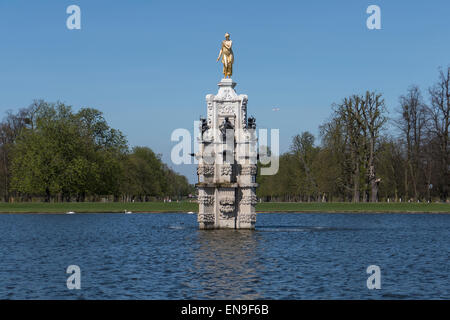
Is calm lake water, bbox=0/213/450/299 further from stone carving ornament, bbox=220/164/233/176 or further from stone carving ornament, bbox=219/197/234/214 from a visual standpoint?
stone carving ornament, bbox=220/164/233/176

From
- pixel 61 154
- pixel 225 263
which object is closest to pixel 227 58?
pixel 225 263

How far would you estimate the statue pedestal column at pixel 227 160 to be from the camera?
42.6 m

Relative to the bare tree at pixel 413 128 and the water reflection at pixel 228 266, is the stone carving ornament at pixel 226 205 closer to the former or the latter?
the water reflection at pixel 228 266

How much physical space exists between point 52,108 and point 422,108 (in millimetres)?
55694

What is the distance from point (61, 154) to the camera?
94000 millimetres

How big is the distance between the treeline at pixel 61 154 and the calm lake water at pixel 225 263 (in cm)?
4786

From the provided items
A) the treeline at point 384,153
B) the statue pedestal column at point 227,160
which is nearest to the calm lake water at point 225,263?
the statue pedestal column at point 227,160

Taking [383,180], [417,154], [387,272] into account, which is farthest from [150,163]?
[387,272]

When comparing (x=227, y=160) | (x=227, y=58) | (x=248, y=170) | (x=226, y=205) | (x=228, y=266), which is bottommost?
(x=228, y=266)

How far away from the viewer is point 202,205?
43.3 metres

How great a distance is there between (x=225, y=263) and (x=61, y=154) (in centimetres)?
7132

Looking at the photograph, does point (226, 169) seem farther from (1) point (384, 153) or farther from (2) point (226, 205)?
(1) point (384, 153)

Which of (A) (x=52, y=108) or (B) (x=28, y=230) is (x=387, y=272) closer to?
(B) (x=28, y=230)
